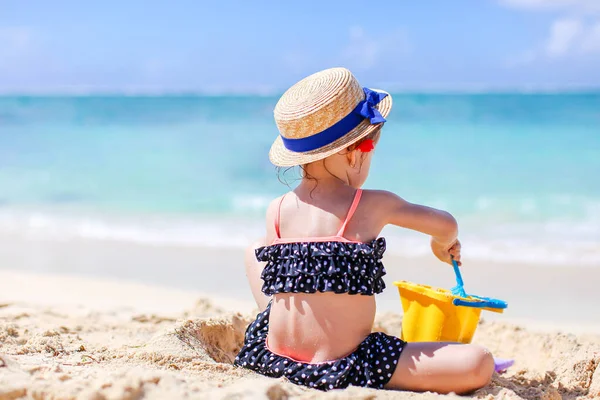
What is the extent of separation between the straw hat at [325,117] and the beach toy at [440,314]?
0.66 m

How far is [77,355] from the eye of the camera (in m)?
2.53

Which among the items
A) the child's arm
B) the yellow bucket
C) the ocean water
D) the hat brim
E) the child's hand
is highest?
the ocean water

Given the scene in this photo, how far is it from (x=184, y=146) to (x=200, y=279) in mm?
9909

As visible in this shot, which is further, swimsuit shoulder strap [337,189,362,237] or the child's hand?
the child's hand

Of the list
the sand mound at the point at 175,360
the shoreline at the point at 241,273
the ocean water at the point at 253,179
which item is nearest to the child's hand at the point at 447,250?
the sand mound at the point at 175,360

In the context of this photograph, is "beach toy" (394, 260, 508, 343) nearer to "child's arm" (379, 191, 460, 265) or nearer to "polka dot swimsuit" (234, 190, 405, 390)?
"child's arm" (379, 191, 460, 265)

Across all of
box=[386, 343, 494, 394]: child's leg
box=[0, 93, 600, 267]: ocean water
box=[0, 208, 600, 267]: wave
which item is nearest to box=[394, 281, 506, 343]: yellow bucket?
box=[386, 343, 494, 394]: child's leg

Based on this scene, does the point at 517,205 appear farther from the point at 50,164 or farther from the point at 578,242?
the point at 50,164

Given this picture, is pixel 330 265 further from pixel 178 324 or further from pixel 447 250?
pixel 178 324

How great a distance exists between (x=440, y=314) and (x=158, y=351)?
3.30 ft

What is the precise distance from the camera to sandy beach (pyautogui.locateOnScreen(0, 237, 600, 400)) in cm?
194

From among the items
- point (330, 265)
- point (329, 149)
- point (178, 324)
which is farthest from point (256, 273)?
point (329, 149)

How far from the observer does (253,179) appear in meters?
10.3

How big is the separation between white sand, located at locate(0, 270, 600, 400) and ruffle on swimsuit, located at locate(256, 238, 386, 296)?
31 cm
